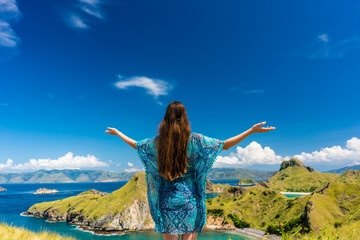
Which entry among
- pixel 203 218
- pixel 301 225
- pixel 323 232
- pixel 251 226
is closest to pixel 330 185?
pixel 301 225

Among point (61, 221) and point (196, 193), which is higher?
point (196, 193)

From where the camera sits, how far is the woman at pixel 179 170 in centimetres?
301

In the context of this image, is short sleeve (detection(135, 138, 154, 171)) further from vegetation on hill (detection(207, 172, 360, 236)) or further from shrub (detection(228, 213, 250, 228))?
shrub (detection(228, 213, 250, 228))

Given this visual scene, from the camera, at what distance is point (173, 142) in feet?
9.85

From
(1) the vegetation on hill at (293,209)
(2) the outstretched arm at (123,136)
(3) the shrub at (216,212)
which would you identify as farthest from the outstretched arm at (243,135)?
(3) the shrub at (216,212)

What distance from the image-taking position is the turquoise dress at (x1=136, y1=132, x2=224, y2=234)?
10.0 ft

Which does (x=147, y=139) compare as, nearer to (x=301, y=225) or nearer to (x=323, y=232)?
(x=323, y=232)

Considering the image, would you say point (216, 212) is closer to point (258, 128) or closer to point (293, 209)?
point (293, 209)

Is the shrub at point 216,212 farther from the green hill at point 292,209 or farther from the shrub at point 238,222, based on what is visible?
the shrub at point 238,222

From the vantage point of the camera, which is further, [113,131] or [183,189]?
[113,131]

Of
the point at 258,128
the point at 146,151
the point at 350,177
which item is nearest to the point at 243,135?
the point at 258,128

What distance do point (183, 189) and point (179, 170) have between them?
0.99ft

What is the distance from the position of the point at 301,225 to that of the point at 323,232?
2097 inches

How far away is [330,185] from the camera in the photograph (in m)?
63.0
